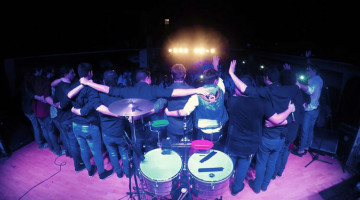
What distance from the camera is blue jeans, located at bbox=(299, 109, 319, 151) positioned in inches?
162

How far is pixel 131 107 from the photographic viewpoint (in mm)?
2285

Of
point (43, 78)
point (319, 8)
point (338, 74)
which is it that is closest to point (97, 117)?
point (43, 78)

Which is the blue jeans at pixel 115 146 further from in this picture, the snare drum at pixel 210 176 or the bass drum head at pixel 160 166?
the snare drum at pixel 210 176

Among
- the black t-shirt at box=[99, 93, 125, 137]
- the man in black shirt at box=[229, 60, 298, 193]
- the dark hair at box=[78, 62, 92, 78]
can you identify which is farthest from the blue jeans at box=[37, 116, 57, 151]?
the man in black shirt at box=[229, 60, 298, 193]

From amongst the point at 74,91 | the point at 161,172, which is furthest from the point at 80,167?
the point at 161,172

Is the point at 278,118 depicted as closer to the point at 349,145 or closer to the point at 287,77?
the point at 287,77

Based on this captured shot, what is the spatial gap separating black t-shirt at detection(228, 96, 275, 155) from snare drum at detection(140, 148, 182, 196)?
3.15 feet

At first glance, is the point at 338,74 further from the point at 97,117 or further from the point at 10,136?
the point at 10,136

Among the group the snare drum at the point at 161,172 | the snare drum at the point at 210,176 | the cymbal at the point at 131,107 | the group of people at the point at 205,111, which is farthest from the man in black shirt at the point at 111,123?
the snare drum at the point at 210,176

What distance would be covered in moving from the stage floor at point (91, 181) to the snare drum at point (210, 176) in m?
1.14

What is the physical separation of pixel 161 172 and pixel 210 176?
611 mm

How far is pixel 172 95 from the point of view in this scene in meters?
2.83

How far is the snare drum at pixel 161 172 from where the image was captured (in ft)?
7.41

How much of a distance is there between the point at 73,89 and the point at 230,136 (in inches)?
101
